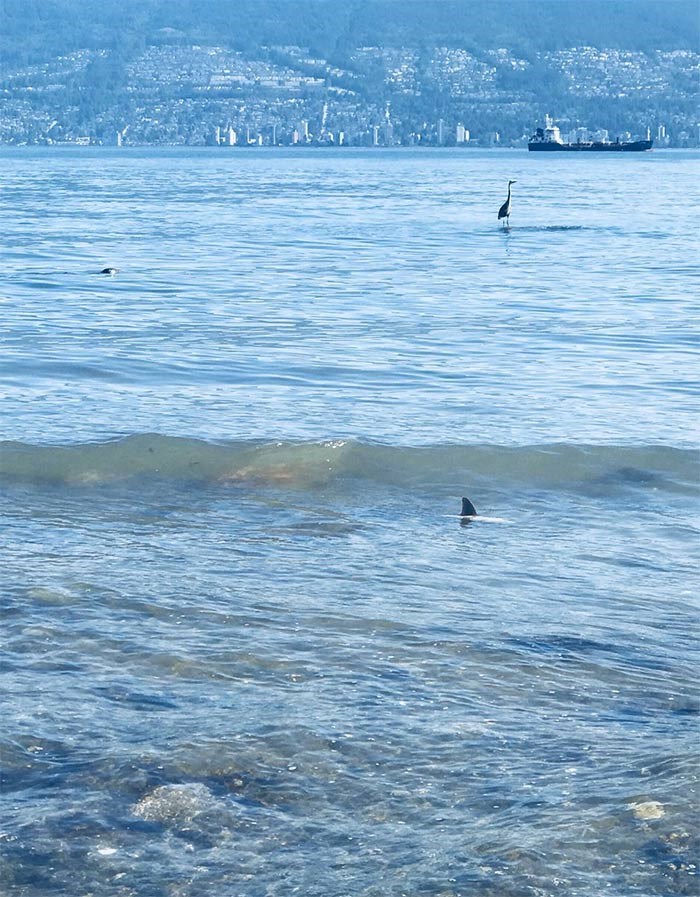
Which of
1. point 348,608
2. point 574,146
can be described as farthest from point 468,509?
point 574,146

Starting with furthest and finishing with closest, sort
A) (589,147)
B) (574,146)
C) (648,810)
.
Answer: (574,146) < (589,147) < (648,810)

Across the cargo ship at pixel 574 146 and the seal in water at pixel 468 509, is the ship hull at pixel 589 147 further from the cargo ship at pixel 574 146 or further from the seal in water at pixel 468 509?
the seal in water at pixel 468 509

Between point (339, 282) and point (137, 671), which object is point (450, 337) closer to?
point (339, 282)

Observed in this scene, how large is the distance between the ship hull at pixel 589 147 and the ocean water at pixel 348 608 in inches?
4791

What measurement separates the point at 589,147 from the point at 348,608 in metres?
134

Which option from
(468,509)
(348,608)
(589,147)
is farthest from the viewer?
(589,147)

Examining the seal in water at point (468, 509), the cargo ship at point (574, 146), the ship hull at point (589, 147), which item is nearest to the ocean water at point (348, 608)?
the seal in water at point (468, 509)

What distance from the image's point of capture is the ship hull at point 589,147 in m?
134

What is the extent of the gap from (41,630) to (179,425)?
16.1 ft

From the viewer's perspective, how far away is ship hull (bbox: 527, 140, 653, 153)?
441 ft

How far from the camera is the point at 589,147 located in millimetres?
134875

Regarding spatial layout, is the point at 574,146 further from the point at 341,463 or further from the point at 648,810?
the point at 648,810

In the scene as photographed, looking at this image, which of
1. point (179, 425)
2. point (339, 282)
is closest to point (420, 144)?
point (339, 282)

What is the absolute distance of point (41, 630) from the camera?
6.14m
